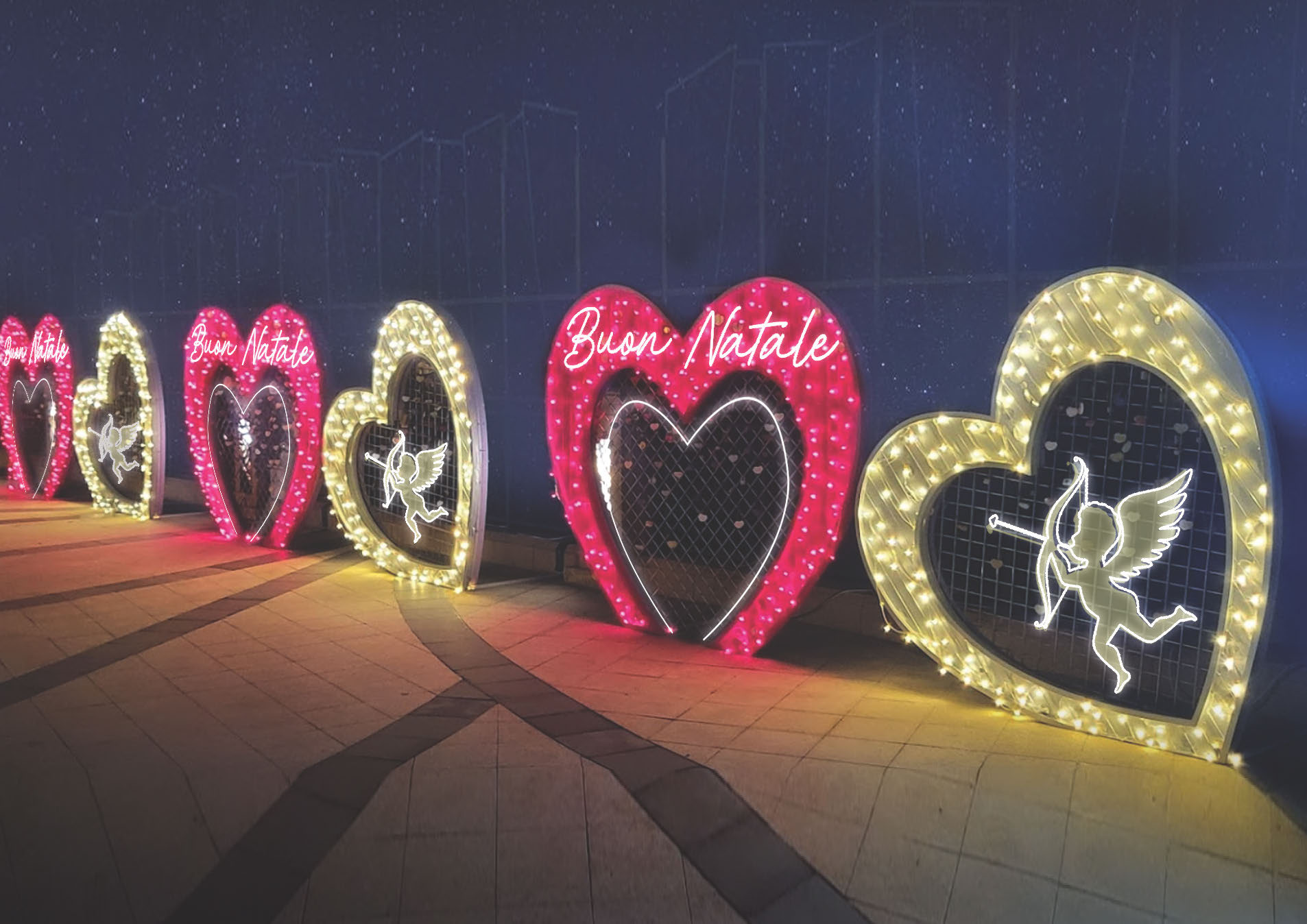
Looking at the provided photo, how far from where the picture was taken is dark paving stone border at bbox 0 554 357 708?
6289 mm

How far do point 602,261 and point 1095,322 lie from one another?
4.66m

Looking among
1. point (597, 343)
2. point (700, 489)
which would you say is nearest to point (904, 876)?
point (700, 489)

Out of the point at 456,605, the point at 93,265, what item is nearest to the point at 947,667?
the point at 456,605

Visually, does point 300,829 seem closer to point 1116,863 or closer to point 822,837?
point 822,837

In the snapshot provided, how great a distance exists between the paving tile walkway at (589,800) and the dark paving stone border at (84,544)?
14.2 ft

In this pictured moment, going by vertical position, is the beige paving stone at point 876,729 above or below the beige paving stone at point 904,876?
above

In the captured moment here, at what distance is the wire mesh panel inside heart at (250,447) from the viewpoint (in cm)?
1088

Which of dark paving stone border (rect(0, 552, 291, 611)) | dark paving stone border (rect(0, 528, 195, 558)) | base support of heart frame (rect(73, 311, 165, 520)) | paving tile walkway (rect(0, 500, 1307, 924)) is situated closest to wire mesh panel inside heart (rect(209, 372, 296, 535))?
dark paving stone border (rect(0, 552, 291, 611))

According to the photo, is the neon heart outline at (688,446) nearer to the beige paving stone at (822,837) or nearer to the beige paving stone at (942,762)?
the beige paving stone at (942,762)

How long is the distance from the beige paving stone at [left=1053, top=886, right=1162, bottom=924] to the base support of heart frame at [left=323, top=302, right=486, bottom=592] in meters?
5.66

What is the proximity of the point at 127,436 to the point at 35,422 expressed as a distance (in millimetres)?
3950

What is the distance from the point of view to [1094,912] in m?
3.89

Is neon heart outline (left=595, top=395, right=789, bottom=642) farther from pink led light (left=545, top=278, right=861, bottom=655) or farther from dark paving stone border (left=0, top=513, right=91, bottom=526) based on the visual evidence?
dark paving stone border (left=0, top=513, right=91, bottom=526)

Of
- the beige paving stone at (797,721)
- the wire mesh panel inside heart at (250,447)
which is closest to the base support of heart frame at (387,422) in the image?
the wire mesh panel inside heart at (250,447)
